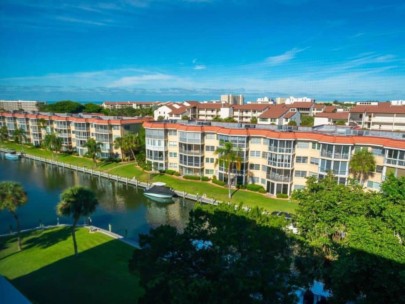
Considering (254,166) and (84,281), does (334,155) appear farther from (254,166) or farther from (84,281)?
(84,281)

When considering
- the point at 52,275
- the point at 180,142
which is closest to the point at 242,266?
the point at 52,275

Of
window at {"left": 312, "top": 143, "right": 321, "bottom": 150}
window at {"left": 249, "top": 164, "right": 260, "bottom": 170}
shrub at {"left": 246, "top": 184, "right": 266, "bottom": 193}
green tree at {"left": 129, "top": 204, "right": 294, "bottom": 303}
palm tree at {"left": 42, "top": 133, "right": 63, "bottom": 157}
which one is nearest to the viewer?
green tree at {"left": 129, "top": 204, "right": 294, "bottom": 303}

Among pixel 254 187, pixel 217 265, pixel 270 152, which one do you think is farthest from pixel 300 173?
pixel 217 265

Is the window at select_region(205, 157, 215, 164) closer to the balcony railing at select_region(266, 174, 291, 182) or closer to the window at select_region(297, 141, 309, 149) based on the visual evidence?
the balcony railing at select_region(266, 174, 291, 182)

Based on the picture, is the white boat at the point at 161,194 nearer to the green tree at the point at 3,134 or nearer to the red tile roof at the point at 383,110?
the red tile roof at the point at 383,110

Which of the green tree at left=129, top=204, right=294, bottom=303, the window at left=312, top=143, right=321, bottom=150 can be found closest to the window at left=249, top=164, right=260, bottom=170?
the window at left=312, top=143, right=321, bottom=150

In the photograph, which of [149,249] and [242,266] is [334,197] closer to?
[242,266]

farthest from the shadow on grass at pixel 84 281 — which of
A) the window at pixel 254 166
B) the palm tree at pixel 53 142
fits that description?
the palm tree at pixel 53 142
